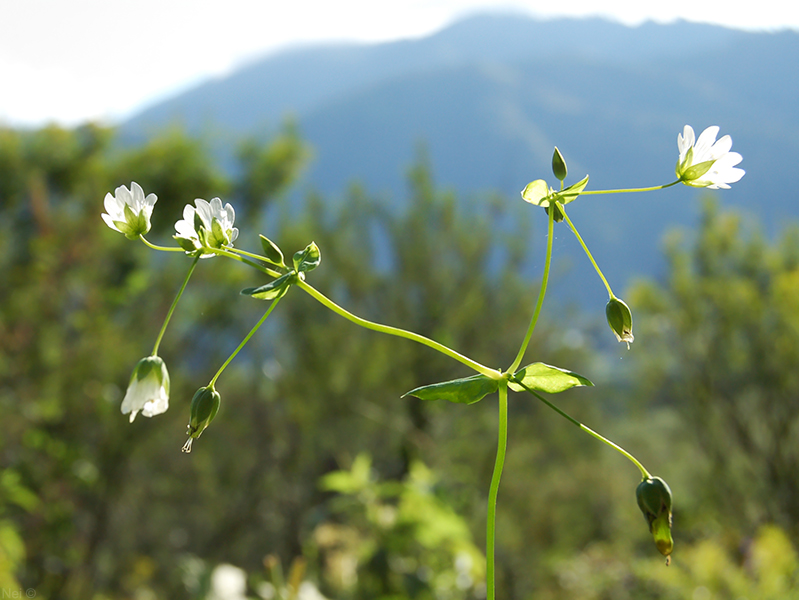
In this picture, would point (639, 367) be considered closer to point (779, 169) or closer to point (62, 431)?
point (779, 169)

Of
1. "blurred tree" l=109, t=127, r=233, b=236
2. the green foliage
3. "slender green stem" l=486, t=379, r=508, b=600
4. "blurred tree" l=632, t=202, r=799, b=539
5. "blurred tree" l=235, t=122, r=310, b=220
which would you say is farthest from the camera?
"blurred tree" l=235, t=122, r=310, b=220

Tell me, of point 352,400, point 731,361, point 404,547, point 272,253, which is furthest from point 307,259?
point 352,400

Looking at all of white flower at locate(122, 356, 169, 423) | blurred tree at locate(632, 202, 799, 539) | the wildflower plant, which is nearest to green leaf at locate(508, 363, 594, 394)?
the wildflower plant

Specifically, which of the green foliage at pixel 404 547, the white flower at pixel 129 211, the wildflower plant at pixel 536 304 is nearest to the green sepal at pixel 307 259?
the wildflower plant at pixel 536 304

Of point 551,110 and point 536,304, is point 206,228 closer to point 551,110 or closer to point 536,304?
point 536,304

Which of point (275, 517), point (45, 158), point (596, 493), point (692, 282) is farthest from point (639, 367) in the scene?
point (45, 158)

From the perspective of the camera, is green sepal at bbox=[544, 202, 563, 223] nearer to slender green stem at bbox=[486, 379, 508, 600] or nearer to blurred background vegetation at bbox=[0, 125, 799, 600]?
slender green stem at bbox=[486, 379, 508, 600]
